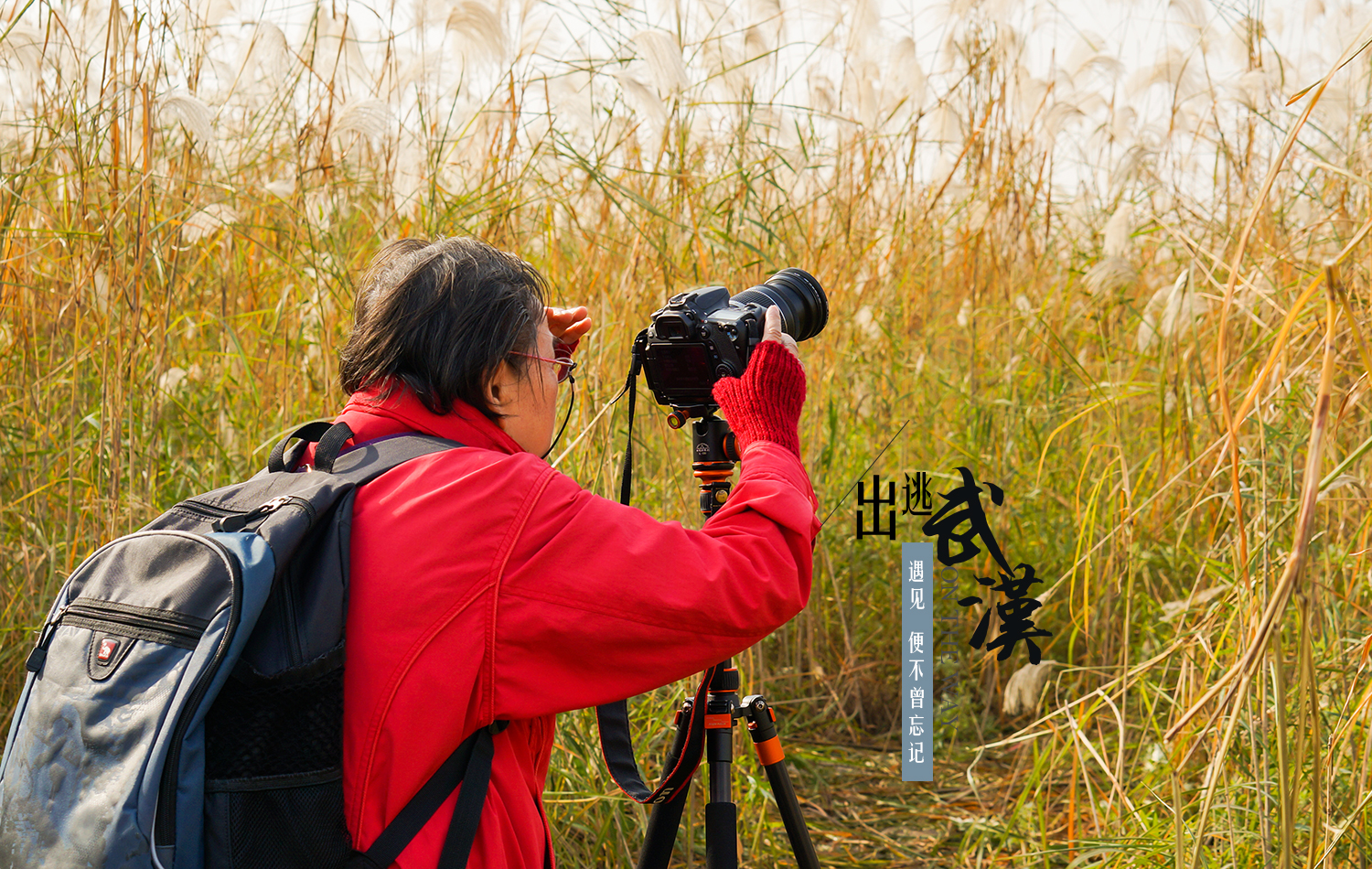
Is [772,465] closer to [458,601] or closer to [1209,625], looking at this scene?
[458,601]

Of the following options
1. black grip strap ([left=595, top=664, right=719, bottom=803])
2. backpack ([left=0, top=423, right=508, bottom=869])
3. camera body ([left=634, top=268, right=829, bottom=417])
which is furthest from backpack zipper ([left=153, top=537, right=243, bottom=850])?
camera body ([left=634, top=268, right=829, bottom=417])

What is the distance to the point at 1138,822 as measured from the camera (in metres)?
1.88

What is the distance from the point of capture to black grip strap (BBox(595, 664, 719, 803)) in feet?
4.40

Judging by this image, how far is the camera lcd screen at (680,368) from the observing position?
1371mm

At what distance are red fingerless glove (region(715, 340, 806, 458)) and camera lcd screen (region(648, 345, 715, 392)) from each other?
13cm

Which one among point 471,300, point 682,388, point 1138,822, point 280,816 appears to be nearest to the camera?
point 280,816

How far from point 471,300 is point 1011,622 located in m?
1.91

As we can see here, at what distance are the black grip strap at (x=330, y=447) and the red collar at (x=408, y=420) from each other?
4 centimetres

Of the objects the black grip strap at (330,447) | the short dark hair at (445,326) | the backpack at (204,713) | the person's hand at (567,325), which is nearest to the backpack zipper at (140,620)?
the backpack at (204,713)

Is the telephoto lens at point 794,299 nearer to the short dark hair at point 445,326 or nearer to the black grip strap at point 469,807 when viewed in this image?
the short dark hair at point 445,326

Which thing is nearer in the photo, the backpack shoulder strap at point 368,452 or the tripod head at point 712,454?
the backpack shoulder strap at point 368,452

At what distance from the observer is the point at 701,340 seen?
1362mm

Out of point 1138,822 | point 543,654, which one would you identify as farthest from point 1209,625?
point 543,654

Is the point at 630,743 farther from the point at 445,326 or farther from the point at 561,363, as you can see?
the point at 445,326
